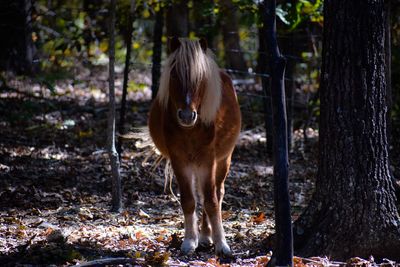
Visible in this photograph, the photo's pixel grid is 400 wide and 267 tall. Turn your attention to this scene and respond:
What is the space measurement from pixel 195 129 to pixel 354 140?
5.21 ft

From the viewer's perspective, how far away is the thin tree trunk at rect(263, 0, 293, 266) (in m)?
4.61

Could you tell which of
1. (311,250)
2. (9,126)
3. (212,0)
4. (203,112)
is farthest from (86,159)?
(311,250)

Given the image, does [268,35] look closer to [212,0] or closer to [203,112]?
[203,112]

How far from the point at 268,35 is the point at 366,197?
1.61 metres

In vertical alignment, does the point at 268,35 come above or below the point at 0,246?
above

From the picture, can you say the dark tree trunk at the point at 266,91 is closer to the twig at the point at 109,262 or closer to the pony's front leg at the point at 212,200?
the pony's front leg at the point at 212,200

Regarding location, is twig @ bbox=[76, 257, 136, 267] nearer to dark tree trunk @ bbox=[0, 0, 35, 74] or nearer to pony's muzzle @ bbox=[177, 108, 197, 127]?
pony's muzzle @ bbox=[177, 108, 197, 127]

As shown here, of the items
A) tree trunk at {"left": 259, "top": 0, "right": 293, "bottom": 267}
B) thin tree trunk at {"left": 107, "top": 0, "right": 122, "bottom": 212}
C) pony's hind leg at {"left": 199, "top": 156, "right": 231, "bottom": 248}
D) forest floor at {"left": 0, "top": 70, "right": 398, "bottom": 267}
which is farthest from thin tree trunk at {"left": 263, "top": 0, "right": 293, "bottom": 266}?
thin tree trunk at {"left": 107, "top": 0, "right": 122, "bottom": 212}

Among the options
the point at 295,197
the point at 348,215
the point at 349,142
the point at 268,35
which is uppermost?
the point at 268,35

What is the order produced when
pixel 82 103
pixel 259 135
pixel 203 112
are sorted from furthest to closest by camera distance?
1. pixel 82 103
2. pixel 259 135
3. pixel 203 112

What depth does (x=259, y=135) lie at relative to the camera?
12.6 meters

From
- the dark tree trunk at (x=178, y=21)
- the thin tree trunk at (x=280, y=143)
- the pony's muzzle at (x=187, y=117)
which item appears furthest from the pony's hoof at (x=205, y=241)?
the dark tree trunk at (x=178, y=21)

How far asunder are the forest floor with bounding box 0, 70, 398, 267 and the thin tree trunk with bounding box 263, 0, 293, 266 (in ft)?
1.51

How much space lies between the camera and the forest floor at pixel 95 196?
18.6 ft
